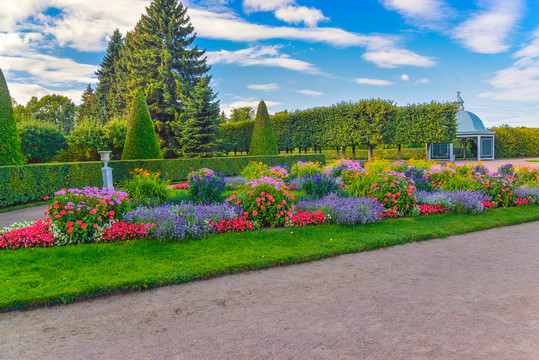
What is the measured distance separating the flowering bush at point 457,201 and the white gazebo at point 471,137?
85.4 ft

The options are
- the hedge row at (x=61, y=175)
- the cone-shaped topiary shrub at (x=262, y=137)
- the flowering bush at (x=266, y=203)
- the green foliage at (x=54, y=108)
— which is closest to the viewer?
the flowering bush at (x=266, y=203)

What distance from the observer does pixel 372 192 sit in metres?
7.13

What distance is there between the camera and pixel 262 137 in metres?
20.3

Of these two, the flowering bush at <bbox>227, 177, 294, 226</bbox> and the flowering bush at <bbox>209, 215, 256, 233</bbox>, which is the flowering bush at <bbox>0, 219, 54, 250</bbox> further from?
the flowering bush at <bbox>227, 177, 294, 226</bbox>

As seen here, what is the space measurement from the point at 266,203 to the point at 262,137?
14.7m

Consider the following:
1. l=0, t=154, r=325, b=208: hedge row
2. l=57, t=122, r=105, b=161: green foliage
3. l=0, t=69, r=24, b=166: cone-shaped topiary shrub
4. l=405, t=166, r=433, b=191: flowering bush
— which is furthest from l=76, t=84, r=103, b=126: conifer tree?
l=405, t=166, r=433, b=191: flowering bush

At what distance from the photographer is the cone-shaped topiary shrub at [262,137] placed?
66.3 ft

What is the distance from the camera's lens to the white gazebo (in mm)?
30781

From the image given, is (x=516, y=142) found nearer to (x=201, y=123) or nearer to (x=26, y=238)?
(x=201, y=123)

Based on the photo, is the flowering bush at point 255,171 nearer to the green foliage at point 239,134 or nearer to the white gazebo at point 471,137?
the green foliage at point 239,134

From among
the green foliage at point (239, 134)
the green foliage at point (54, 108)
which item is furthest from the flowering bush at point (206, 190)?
the green foliage at point (54, 108)

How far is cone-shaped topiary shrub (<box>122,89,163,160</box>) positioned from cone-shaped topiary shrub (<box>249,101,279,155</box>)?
652 centimetres

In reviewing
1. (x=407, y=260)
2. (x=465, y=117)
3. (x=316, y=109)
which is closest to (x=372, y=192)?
(x=407, y=260)

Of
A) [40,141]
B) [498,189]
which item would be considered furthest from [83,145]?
[498,189]
